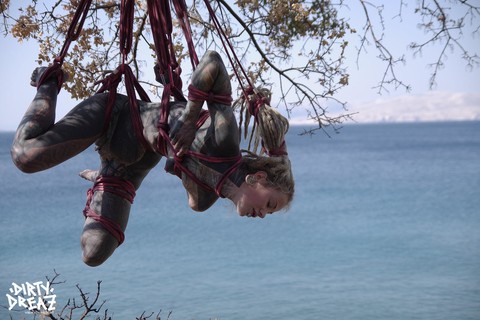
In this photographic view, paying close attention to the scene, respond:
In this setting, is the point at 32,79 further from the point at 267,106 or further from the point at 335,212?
the point at 335,212

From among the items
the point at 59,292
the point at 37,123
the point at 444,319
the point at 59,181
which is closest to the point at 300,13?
the point at 37,123

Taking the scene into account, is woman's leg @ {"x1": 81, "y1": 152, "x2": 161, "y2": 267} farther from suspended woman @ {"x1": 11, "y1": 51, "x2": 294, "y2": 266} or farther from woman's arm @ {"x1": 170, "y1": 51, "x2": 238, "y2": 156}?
woman's arm @ {"x1": 170, "y1": 51, "x2": 238, "y2": 156}

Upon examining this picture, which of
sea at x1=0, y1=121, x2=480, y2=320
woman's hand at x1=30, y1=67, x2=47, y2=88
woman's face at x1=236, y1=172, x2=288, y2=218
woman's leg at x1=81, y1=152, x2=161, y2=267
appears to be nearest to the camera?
woman's face at x1=236, y1=172, x2=288, y2=218

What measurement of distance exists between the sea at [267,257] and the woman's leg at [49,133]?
20.9 feet

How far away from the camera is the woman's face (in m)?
2.87

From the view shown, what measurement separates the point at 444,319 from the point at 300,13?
40.8 feet

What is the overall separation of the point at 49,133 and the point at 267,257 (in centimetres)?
→ 2010

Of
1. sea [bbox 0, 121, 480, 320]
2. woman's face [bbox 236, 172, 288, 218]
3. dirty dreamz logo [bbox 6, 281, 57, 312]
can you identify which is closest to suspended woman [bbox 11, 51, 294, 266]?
woman's face [bbox 236, 172, 288, 218]

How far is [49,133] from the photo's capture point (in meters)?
2.93

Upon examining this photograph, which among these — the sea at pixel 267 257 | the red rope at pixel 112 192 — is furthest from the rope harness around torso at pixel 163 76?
the sea at pixel 267 257

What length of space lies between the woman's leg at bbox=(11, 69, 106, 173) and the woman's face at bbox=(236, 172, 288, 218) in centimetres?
66

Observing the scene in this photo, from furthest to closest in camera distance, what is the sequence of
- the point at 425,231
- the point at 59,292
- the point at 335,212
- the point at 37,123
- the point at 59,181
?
the point at 59,181 < the point at 335,212 < the point at 425,231 < the point at 59,292 < the point at 37,123

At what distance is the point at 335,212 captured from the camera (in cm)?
3041

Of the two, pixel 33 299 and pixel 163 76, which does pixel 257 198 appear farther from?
pixel 33 299
